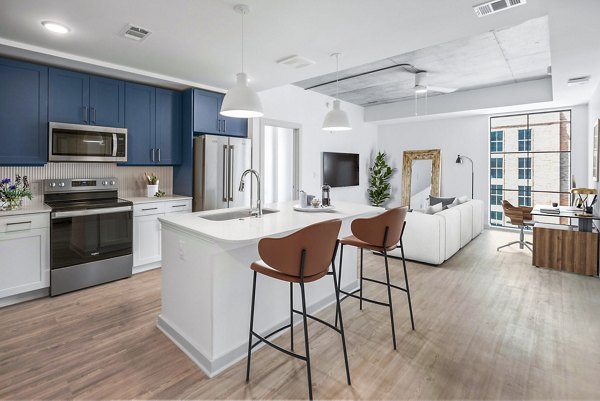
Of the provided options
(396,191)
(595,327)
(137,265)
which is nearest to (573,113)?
(396,191)

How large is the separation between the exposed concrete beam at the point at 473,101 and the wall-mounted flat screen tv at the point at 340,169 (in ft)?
4.23

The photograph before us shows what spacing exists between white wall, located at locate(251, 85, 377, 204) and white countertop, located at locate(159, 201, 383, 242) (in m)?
2.67

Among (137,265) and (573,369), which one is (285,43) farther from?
(573,369)

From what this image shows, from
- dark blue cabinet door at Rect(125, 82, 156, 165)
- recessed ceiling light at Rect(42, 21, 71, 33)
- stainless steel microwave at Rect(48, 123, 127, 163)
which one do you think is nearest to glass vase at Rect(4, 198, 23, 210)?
stainless steel microwave at Rect(48, 123, 127, 163)

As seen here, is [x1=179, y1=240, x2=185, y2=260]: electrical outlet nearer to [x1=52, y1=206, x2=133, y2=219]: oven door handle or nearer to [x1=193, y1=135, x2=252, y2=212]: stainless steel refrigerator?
[x1=52, y1=206, x2=133, y2=219]: oven door handle

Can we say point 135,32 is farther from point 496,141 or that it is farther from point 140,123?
point 496,141

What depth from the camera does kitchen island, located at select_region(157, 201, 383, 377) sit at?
2129 mm

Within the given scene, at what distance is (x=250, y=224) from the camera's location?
7.76ft

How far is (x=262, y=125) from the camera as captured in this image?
17.5ft

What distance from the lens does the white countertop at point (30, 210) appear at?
3044mm

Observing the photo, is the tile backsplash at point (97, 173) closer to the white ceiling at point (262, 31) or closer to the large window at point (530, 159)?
the white ceiling at point (262, 31)

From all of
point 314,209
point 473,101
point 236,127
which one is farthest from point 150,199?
point 473,101

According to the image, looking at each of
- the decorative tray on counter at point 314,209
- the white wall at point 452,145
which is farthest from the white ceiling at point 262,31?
the white wall at point 452,145

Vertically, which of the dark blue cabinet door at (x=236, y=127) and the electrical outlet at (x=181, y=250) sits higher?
the dark blue cabinet door at (x=236, y=127)
